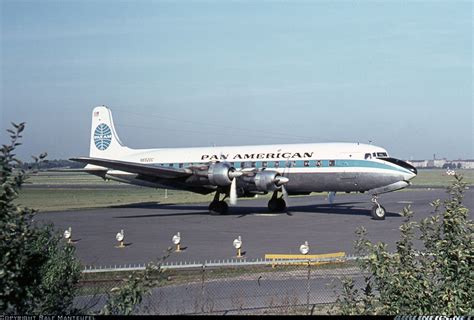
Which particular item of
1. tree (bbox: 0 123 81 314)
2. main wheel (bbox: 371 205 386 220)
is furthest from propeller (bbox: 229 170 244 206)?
tree (bbox: 0 123 81 314)

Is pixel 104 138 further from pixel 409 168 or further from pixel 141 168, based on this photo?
pixel 409 168

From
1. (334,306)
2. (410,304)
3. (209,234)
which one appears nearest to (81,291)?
(334,306)

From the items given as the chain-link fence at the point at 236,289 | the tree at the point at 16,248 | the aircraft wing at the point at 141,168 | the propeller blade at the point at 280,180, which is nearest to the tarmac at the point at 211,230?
the chain-link fence at the point at 236,289

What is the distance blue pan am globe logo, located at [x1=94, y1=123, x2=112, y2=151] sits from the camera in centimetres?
4597

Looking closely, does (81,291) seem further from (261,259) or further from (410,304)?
(410,304)

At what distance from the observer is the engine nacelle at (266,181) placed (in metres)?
34.6

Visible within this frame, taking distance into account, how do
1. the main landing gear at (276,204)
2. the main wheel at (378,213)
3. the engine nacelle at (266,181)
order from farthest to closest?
the main landing gear at (276,204)
the engine nacelle at (266,181)
the main wheel at (378,213)

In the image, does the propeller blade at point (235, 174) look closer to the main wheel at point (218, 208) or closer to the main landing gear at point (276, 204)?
the main wheel at point (218, 208)

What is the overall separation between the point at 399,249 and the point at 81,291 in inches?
331

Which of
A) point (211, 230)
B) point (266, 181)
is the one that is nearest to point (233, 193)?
point (266, 181)

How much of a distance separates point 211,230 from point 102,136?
18910 mm

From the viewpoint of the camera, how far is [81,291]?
14852 mm

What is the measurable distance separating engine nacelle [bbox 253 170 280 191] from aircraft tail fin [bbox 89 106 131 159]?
13490 millimetres

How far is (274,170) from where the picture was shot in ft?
119
